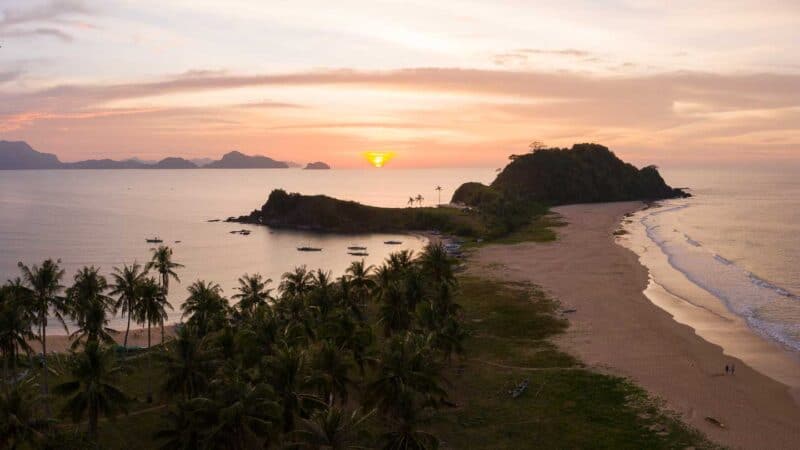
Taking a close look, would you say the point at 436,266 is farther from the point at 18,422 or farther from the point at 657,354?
the point at 18,422

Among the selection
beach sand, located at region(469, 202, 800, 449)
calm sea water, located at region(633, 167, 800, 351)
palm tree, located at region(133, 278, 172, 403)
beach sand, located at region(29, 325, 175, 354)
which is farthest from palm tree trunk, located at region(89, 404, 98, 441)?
calm sea water, located at region(633, 167, 800, 351)

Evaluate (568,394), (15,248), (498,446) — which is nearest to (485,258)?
(568,394)

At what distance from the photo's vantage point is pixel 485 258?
14275 centimetres

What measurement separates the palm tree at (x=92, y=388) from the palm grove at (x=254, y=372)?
7 centimetres

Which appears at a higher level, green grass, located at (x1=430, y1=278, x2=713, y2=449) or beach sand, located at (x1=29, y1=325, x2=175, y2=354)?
green grass, located at (x1=430, y1=278, x2=713, y2=449)

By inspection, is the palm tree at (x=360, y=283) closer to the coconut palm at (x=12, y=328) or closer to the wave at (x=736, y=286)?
the coconut palm at (x=12, y=328)

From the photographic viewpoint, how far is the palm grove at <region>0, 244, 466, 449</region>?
118ft

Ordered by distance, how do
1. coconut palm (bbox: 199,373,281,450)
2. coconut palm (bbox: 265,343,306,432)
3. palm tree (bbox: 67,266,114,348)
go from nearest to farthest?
coconut palm (bbox: 199,373,281,450)
coconut palm (bbox: 265,343,306,432)
palm tree (bbox: 67,266,114,348)

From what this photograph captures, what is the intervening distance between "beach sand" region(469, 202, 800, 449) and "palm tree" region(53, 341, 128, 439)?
4511cm

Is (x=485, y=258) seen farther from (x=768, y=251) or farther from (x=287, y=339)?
(x=287, y=339)

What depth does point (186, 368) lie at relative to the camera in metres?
44.2

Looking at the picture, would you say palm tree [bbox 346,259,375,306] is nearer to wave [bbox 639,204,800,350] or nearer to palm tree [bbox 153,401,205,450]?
palm tree [bbox 153,401,205,450]

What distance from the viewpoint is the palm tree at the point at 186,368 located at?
44.2 m

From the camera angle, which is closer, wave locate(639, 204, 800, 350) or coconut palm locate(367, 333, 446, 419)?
coconut palm locate(367, 333, 446, 419)
